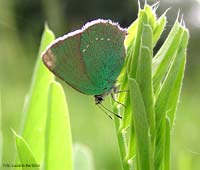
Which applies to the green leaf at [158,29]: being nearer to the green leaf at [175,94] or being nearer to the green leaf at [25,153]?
the green leaf at [175,94]

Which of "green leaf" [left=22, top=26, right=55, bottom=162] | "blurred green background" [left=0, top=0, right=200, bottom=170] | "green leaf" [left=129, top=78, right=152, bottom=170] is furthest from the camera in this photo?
"blurred green background" [left=0, top=0, right=200, bottom=170]

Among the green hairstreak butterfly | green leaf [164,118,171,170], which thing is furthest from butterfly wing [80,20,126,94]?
green leaf [164,118,171,170]

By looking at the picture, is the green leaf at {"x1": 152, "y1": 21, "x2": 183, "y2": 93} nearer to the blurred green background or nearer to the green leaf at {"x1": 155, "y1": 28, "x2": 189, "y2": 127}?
the green leaf at {"x1": 155, "y1": 28, "x2": 189, "y2": 127}

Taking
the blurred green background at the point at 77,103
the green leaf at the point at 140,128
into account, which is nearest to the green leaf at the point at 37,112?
the green leaf at the point at 140,128

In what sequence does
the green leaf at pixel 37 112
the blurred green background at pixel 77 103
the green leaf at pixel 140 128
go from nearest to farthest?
the green leaf at pixel 140 128 → the green leaf at pixel 37 112 → the blurred green background at pixel 77 103

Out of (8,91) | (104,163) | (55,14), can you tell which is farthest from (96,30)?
(8,91)

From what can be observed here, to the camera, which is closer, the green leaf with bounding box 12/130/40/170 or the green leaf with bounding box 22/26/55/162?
the green leaf with bounding box 12/130/40/170

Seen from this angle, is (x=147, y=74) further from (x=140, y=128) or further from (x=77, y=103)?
(x=77, y=103)

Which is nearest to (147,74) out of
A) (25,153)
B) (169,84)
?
(169,84)
